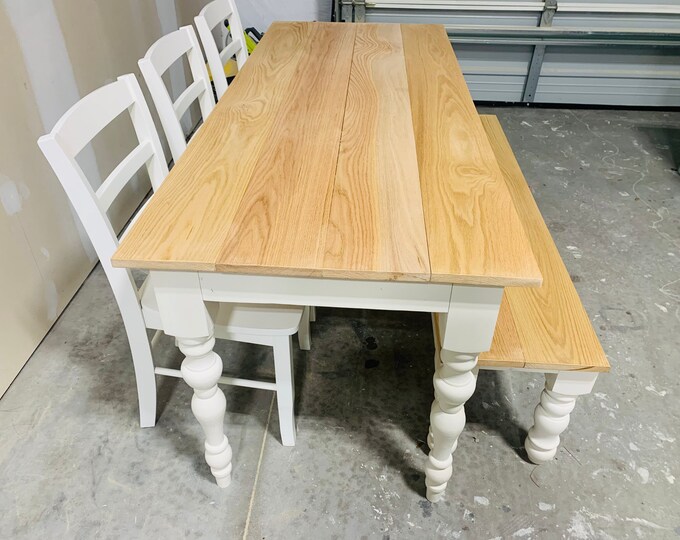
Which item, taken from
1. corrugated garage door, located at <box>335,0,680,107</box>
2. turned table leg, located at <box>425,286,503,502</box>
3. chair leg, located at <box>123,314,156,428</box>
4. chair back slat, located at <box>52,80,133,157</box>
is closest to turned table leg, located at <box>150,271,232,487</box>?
chair leg, located at <box>123,314,156,428</box>

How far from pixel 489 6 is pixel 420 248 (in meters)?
2.91

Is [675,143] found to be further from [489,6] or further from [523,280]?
[523,280]

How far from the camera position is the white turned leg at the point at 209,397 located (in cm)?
113

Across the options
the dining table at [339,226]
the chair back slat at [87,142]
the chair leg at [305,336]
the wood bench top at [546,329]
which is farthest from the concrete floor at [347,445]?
the chair back slat at [87,142]

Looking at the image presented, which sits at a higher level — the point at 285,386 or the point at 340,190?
the point at 340,190

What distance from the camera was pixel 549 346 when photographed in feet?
4.05

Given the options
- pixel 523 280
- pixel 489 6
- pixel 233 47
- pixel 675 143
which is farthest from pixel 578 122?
pixel 523 280

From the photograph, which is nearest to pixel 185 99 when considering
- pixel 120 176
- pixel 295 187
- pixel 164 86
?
pixel 164 86

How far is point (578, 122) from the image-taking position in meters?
3.42

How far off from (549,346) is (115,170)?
3.57 ft

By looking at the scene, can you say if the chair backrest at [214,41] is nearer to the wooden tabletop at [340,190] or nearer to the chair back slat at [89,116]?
the wooden tabletop at [340,190]

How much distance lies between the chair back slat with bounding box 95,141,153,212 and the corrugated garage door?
2.41 metres

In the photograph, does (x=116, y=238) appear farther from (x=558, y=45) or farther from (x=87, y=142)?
(x=558, y=45)

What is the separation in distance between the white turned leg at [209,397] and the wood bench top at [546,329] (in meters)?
0.60
